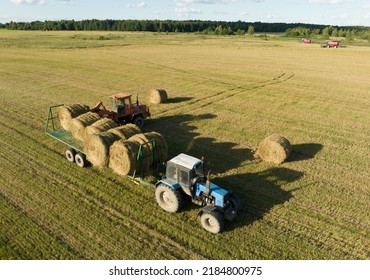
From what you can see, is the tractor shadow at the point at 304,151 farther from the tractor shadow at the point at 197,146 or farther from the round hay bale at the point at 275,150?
the tractor shadow at the point at 197,146

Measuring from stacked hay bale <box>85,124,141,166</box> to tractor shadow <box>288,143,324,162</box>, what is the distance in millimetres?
7516

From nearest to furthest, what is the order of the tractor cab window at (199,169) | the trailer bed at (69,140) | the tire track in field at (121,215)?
the tire track in field at (121,215) → the tractor cab window at (199,169) → the trailer bed at (69,140)

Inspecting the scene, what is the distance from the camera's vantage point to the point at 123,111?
56.1 ft

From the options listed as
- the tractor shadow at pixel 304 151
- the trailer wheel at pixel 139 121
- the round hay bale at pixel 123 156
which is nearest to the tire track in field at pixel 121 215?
the round hay bale at pixel 123 156

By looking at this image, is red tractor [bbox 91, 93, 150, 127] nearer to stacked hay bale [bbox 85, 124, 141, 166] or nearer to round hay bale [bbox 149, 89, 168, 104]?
stacked hay bale [bbox 85, 124, 141, 166]

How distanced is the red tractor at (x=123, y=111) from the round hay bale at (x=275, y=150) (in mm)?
7326

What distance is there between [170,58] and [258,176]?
128 ft

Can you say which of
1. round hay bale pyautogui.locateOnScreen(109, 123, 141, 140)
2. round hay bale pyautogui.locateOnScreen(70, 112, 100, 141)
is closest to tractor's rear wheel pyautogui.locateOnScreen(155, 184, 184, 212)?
round hay bale pyautogui.locateOnScreen(109, 123, 141, 140)

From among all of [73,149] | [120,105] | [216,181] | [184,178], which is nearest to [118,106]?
[120,105]

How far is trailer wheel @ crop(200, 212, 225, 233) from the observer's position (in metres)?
9.09

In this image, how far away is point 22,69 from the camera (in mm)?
37750

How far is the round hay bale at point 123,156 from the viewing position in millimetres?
11094

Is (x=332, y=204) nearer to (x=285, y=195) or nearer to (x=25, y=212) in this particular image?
(x=285, y=195)

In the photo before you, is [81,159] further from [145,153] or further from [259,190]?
[259,190]
